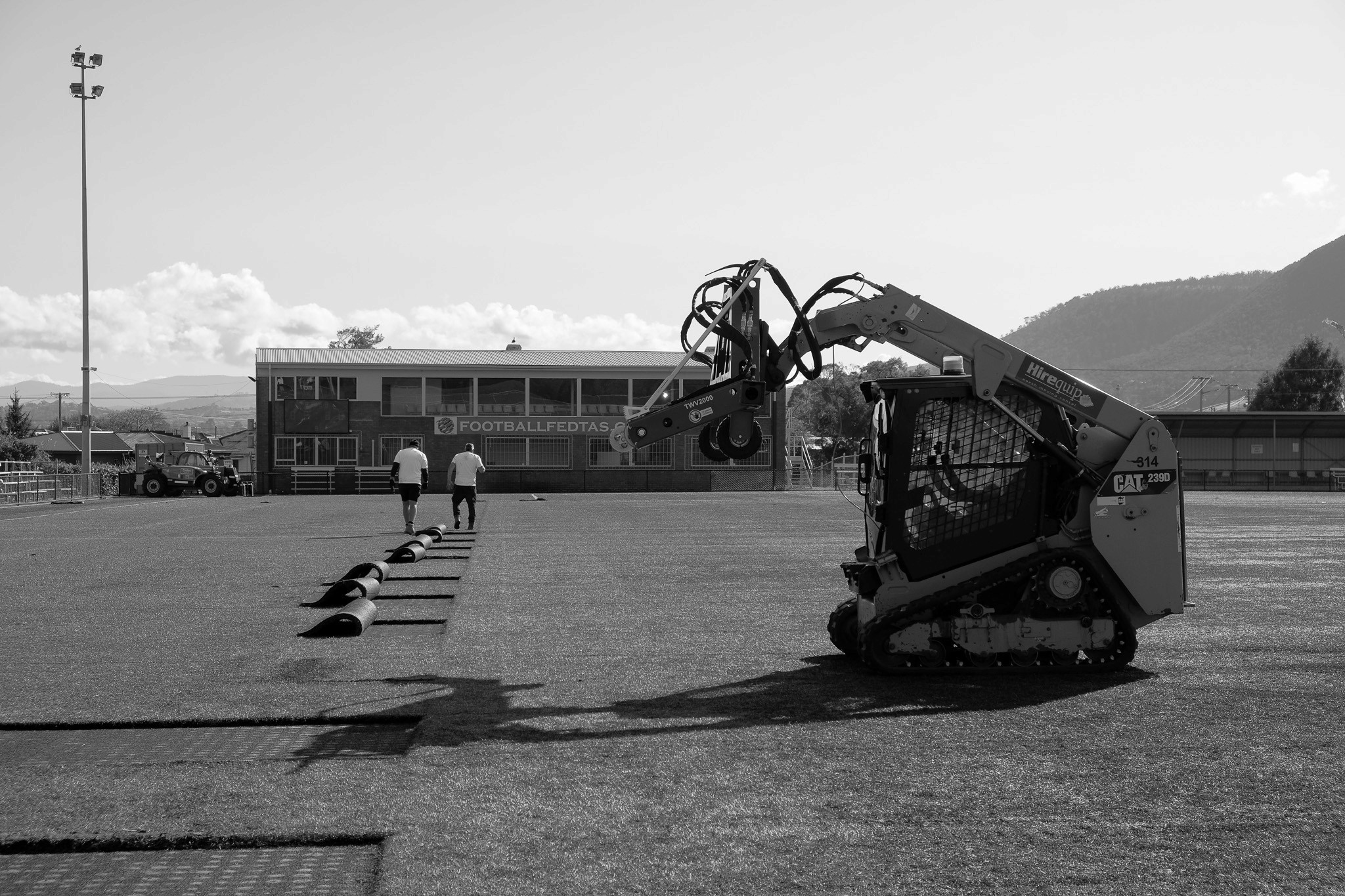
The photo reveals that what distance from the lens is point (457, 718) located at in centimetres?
743

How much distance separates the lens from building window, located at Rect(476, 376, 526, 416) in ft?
217

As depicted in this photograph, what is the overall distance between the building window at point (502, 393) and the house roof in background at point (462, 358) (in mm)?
909

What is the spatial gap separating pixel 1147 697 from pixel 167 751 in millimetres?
5642

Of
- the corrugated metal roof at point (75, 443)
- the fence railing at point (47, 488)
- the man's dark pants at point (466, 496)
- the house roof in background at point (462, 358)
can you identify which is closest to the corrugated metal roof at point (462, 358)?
the house roof in background at point (462, 358)

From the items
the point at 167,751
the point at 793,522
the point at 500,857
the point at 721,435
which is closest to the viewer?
the point at 500,857

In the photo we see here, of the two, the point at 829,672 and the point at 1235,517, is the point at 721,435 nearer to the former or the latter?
the point at 829,672

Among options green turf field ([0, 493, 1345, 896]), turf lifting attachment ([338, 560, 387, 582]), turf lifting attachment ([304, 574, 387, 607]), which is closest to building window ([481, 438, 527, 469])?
turf lifting attachment ([338, 560, 387, 582])

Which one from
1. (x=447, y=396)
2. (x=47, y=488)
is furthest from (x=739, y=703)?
(x=447, y=396)

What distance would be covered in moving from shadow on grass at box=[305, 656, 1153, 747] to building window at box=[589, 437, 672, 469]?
175 ft

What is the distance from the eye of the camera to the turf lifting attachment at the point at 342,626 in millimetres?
10867

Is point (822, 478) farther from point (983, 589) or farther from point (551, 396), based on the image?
point (983, 589)

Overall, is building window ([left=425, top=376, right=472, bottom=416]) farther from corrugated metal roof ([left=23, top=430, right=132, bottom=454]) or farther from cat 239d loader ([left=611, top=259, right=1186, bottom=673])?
corrugated metal roof ([left=23, top=430, right=132, bottom=454])

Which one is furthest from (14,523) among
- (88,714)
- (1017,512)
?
(1017,512)

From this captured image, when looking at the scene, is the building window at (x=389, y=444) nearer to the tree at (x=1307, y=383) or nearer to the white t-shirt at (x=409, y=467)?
the white t-shirt at (x=409, y=467)
